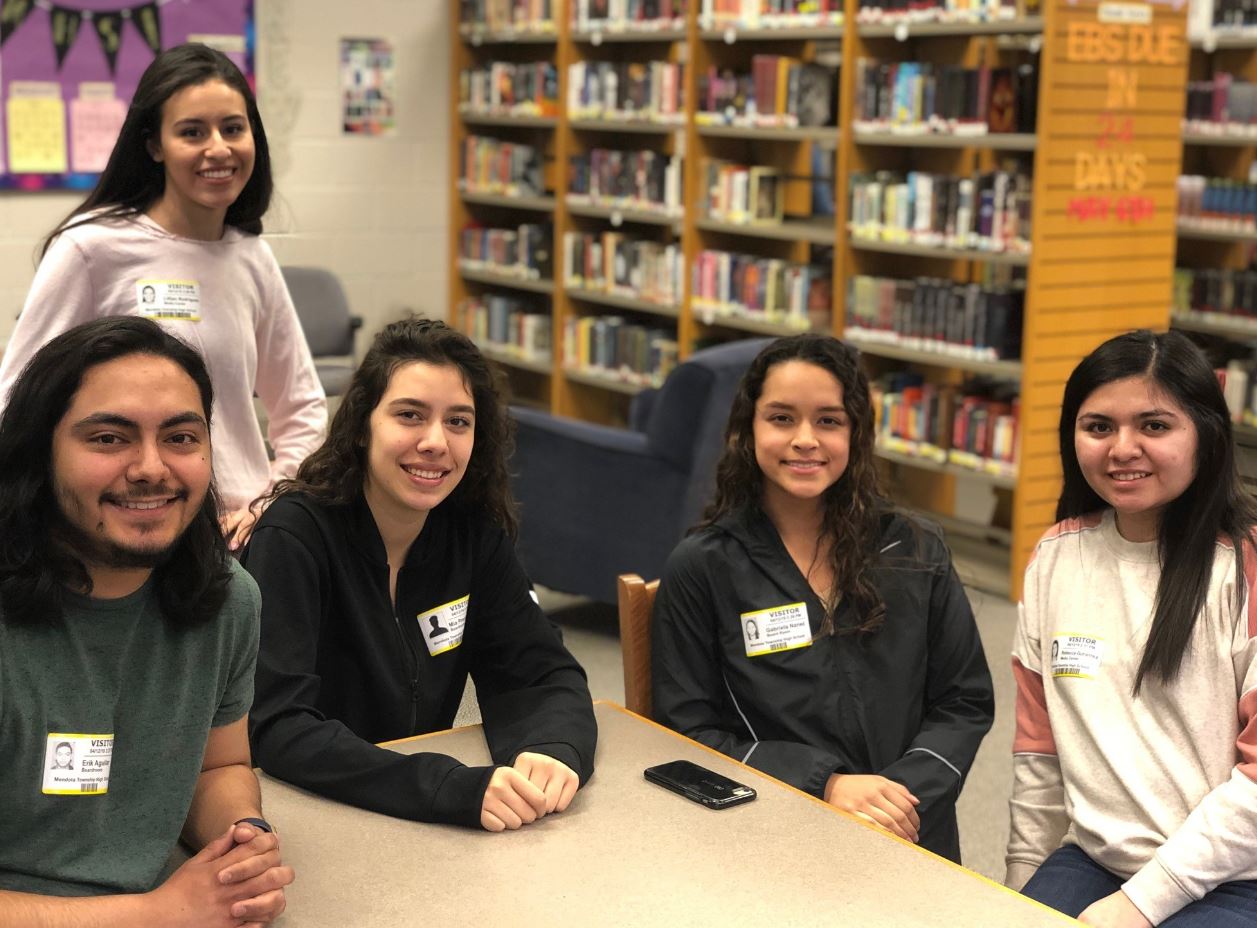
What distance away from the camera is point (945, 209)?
18.2ft

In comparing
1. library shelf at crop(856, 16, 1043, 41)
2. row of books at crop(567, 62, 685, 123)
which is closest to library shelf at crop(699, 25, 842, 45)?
library shelf at crop(856, 16, 1043, 41)

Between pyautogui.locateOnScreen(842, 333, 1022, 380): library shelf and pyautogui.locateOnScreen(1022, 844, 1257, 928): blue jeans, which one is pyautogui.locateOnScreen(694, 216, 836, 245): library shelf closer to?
pyautogui.locateOnScreen(842, 333, 1022, 380): library shelf

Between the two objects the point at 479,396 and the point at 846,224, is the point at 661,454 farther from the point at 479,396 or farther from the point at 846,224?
the point at 479,396

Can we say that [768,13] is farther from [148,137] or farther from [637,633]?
[637,633]

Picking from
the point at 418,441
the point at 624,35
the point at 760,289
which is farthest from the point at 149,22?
the point at 418,441

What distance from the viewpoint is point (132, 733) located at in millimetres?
1553

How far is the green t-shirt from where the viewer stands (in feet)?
4.88

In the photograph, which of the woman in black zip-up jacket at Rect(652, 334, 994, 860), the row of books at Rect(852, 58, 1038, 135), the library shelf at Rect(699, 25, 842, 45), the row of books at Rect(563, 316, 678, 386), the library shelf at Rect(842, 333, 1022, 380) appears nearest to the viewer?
the woman in black zip-up jacket at Rect(652, 334, 994, 860)

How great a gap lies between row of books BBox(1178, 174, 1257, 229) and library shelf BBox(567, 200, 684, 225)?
2.20m

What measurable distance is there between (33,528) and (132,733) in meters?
0.23

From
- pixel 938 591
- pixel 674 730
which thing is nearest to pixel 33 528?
pixel 674 730

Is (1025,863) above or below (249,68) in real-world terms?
below

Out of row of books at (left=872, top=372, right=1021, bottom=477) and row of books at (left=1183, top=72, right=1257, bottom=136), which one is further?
row of books at (left=1183, top=72, right=1257, bottom=136)

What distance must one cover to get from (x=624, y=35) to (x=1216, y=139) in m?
2.64
